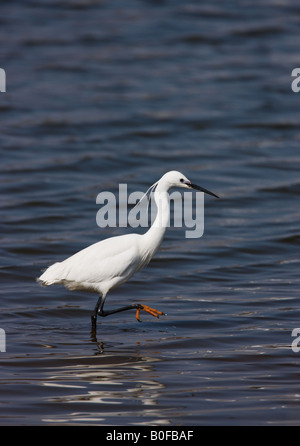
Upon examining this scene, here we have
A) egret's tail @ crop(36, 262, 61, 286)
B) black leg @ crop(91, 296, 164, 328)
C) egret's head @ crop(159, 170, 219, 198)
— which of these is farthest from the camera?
egret's tail @ crop(36, 262, 61, 286)

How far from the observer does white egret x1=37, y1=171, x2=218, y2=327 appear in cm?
912

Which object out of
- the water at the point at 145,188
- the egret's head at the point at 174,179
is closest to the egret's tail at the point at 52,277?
the water at the point at 145,188

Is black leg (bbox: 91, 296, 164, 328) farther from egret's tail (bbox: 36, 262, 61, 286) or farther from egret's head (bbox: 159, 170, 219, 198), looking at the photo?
egret's head (bbox: 159, 170, 219, 198)

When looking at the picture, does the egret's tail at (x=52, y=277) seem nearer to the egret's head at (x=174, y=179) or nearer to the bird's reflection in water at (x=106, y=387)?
the bird's reflection in water at (x=106, y=387)

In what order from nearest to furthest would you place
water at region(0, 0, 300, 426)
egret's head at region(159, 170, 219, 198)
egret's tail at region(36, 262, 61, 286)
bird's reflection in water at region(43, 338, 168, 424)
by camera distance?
bird's reflection in water at region(43, 338, 168, 424) → water at region(0, 0, 300, 426) → egret's head at region(159, 170, 219, 198) → egret's tail at region(36, 262, 61, 286)

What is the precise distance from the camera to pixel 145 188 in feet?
51.6

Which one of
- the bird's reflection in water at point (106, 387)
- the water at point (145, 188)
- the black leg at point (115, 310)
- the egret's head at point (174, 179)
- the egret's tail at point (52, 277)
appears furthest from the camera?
the egret's tail at point (52, 277)

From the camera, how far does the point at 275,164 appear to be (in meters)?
17.1

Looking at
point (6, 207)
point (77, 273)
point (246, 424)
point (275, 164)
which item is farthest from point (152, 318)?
point (275, 164)

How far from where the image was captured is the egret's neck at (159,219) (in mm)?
9102

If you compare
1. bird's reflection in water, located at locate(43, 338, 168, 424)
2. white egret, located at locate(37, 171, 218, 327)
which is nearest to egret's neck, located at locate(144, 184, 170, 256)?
white egret, located at locate(37, 171, 218, 327)

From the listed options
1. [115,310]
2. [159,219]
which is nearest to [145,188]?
[159,219]

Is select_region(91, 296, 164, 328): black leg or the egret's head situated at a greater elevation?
the egret's head

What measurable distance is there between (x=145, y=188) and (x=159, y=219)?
258 inches
